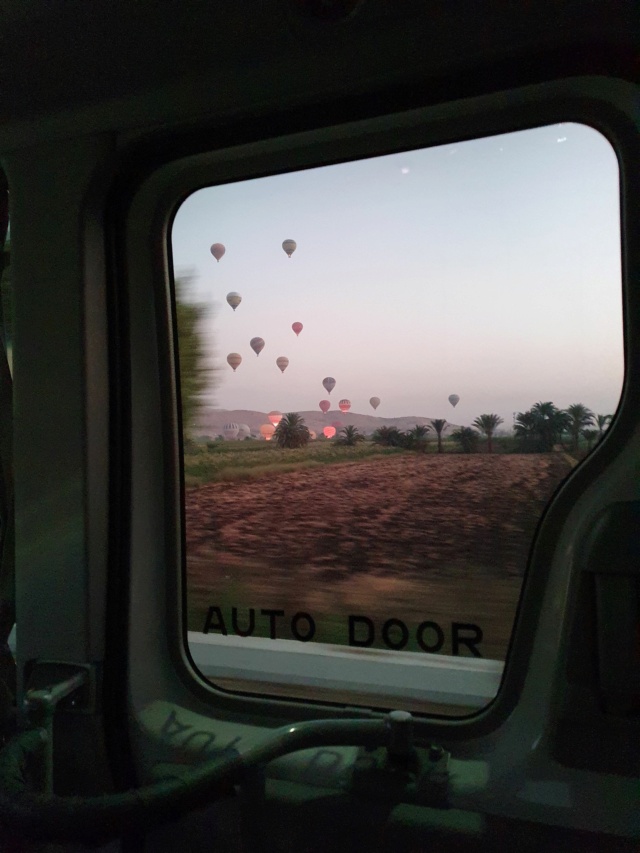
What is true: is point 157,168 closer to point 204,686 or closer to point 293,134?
point 293,134

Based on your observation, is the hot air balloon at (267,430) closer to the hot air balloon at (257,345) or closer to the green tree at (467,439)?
the hot air balloon at (257,345)

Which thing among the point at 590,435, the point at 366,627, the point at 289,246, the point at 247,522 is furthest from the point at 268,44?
the point at 366,627

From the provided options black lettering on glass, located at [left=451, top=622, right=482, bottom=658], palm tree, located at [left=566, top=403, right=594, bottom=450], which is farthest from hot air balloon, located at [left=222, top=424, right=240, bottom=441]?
palm tree, located at [left=566, top=403, right=594, bottom=450]

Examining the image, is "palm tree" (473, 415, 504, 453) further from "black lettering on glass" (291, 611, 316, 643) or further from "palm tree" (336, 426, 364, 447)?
"black lettering on glass" (291, 611, 316, 643)

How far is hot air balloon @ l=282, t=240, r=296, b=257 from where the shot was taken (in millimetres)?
1902

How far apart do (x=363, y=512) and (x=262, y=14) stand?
1181mm

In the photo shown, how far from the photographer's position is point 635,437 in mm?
1447

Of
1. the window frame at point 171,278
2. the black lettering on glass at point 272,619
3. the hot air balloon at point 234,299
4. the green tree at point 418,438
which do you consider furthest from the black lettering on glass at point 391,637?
the hot air balloon at point 234,299

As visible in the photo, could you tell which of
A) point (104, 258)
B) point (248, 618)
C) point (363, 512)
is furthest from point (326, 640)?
point (104, 258)

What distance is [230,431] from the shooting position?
1990mm

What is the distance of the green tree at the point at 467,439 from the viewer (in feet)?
5.77

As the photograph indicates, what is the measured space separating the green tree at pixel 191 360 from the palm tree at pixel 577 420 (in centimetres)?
97

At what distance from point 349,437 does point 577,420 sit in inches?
24.3

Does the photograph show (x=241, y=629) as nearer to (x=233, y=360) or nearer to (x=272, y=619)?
(x=272, y=619)
